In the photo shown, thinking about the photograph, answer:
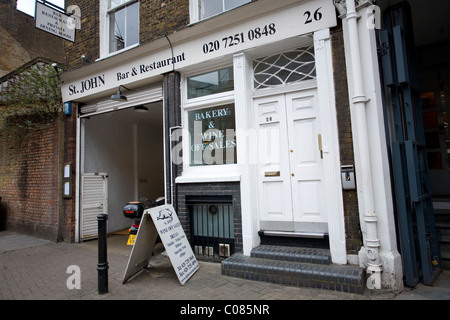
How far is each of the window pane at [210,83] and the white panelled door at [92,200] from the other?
12.9 ft

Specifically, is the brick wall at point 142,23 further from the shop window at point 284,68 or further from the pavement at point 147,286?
the pavement at point 147,286

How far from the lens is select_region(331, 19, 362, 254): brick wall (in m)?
3.95

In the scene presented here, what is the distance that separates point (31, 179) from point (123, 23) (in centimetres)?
508

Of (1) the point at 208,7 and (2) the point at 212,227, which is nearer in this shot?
(2) the point at 212,227

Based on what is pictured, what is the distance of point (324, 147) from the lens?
418 cm

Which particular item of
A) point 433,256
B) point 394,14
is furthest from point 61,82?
point 433,256

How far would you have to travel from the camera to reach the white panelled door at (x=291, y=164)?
14.7ft

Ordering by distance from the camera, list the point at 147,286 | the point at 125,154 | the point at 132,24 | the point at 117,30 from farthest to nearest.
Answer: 1. the point at 125,154
2. the point at 117,30
3. the point at 132,24
4. the point at 147,286

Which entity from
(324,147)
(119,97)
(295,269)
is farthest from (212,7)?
(295,269)

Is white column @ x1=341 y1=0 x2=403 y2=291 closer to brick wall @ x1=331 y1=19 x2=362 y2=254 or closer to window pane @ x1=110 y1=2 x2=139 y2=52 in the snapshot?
brick wall @ x1=331 y1=19 x2=362 y2=254

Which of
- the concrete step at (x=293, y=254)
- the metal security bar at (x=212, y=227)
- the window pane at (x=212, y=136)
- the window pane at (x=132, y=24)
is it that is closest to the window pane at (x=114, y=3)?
the window pane at (x=132, y=24)

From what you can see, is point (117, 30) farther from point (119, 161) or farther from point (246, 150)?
point (246, 150)

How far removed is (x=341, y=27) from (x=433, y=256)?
359 cm

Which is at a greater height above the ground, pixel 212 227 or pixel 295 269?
pixel 212 227
